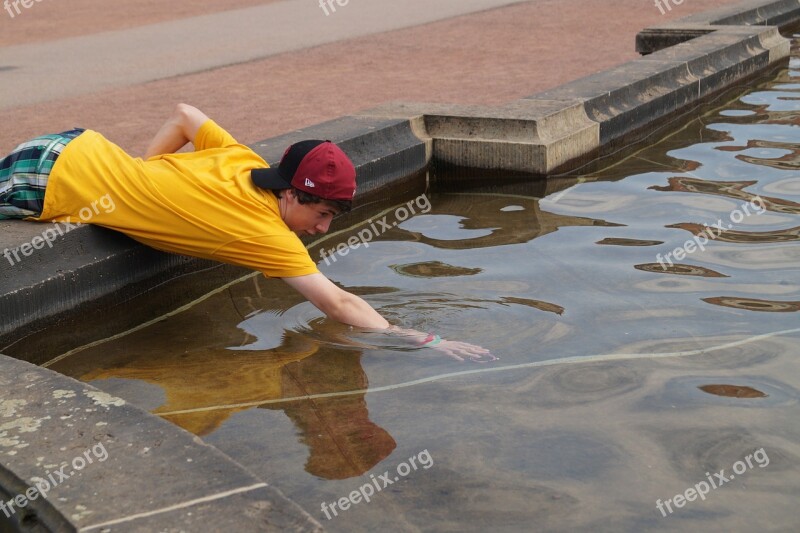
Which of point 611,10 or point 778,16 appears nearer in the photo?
point 778,16

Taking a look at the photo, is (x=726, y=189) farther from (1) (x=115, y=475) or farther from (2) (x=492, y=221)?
(1) (x=115, y=475)

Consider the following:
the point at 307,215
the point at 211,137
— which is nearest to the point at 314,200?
the point at 307,215

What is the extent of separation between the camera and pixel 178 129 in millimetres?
5324

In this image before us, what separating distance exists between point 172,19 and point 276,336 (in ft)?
39.1

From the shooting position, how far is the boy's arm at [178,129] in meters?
5.25

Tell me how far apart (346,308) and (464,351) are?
471 mm

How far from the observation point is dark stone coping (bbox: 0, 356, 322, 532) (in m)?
2.68

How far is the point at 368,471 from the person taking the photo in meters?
3.51

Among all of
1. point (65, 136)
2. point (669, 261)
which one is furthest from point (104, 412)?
point (669, 261)

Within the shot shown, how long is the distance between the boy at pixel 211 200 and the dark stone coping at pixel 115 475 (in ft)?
4.06

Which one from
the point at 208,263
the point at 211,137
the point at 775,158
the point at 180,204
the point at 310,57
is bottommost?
the point at 775,158

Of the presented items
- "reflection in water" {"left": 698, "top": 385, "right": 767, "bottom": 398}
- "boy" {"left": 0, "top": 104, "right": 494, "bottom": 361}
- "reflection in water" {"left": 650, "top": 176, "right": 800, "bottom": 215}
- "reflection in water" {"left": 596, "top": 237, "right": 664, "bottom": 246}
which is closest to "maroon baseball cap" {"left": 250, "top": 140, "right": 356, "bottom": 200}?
"boy" {"left": 0, "top": 104, "right": 494, "bottom": 361}

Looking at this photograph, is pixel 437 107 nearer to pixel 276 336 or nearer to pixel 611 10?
pixel 276 336

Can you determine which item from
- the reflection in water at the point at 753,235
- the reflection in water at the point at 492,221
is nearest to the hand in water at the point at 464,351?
the reflection in water at the point at 492,221
